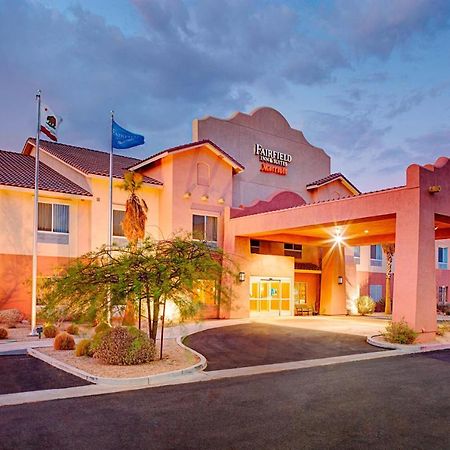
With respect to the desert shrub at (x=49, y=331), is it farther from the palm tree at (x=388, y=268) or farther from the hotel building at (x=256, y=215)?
the palm tree at (x=388, y=268)

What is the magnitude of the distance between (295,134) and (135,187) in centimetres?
1677

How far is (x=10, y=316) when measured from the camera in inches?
829

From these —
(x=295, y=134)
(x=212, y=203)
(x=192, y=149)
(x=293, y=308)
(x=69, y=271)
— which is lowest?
(x=293, y=308)

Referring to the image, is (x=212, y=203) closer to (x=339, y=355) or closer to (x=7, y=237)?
(x=7, y=237)

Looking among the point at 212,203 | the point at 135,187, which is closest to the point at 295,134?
the point at 212,203

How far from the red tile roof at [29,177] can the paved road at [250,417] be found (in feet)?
50.6

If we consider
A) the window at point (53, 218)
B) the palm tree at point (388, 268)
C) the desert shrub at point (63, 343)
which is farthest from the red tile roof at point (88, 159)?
the palm tree at point (388, 268)

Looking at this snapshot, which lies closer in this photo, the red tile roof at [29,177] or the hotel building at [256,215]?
the hotel building at [256,215]

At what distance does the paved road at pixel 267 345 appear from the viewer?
15.2 metres

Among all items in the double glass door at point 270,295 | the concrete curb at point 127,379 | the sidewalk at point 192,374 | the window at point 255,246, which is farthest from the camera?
the window at point 255,246

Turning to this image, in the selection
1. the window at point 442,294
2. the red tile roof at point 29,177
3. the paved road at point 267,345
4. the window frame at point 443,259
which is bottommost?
the window at point 442,294

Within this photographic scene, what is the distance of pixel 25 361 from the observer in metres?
14.3

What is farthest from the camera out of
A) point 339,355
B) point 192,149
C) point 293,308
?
point 293,308

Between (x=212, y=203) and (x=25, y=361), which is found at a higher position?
(x=212, y=203)
